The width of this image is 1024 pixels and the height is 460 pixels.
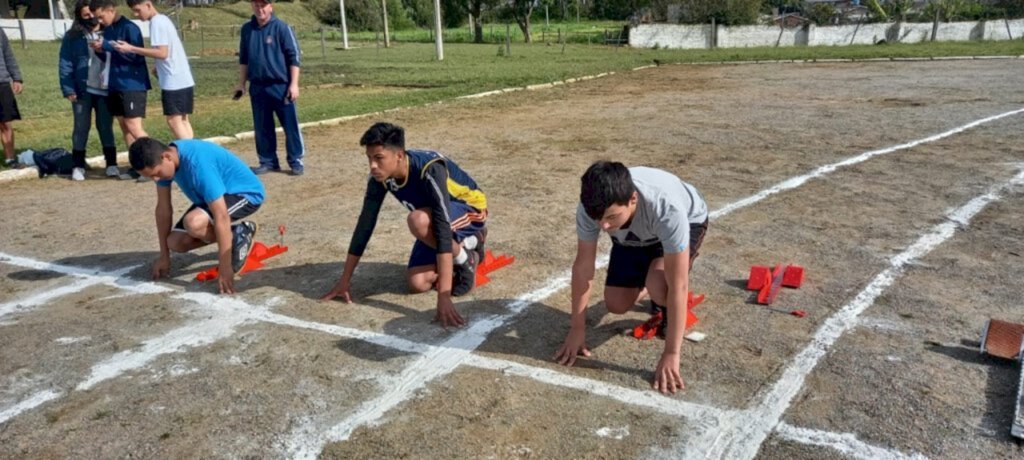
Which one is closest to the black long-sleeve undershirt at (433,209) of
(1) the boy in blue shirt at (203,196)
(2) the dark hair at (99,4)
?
(1) the boy in blue shirt at (203,196)

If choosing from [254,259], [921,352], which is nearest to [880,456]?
[921,352]

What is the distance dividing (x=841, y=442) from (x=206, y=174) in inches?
149

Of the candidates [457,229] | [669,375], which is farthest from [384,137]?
[669,375]

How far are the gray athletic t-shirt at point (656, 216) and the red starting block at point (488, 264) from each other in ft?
4.43

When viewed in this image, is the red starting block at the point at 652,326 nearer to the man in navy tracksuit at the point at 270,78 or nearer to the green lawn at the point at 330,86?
the man in navy tracksuit at the point at 270,78

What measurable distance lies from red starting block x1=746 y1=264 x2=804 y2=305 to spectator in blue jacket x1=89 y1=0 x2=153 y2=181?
642 cm

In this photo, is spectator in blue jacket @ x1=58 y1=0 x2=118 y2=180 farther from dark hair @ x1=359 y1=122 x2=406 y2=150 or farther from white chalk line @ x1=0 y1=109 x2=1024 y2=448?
dark hair @ x1=359 y1=122 x2=406 y2=150

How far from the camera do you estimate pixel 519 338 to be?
12.8 ft

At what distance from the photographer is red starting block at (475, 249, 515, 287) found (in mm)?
4785

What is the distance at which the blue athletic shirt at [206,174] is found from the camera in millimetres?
4672

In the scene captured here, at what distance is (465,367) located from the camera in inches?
141

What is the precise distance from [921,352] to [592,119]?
8799mm

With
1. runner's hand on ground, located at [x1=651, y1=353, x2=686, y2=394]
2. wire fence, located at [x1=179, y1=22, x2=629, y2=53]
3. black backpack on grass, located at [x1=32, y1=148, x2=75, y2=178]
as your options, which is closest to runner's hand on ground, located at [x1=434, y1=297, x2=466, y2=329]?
runner's hand on ground, located at [x1=651, y1=353, x2=686, y2=394]

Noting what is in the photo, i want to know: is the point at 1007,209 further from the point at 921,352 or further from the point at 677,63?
the point at 677,63
